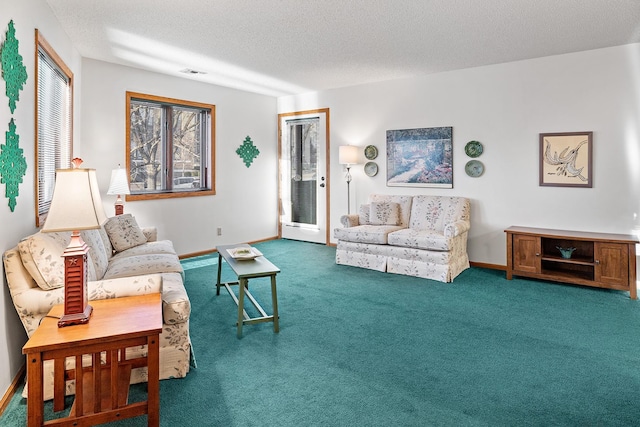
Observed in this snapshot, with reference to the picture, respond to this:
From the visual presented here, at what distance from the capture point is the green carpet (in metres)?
2.12

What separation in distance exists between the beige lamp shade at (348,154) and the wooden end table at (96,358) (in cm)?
433

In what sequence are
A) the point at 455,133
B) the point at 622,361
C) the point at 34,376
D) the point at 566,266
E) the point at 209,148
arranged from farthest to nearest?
the point at 209,148
the point at 455,133
the point at 566,266
the point at 622,361
the point at 34,376

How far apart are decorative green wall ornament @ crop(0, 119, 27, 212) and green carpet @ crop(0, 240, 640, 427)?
1159 millimetres

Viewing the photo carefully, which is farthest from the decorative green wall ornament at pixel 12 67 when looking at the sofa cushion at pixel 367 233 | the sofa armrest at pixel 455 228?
the sofa armrest at pixel 455 228

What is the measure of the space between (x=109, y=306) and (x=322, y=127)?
509cm

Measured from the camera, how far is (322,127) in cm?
677

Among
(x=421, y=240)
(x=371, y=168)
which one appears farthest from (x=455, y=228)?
(x=371, y=168)

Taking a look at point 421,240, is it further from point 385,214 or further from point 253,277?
point 253,277

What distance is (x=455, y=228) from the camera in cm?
465

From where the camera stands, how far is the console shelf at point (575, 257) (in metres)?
4.06

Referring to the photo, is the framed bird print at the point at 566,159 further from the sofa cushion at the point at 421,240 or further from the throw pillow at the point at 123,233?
the throw pillow at the point at 123,233

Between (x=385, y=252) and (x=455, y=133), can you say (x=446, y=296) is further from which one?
(x=455, y=133)

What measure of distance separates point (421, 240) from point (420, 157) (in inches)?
58.4

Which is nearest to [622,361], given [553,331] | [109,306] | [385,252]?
[553,331]
